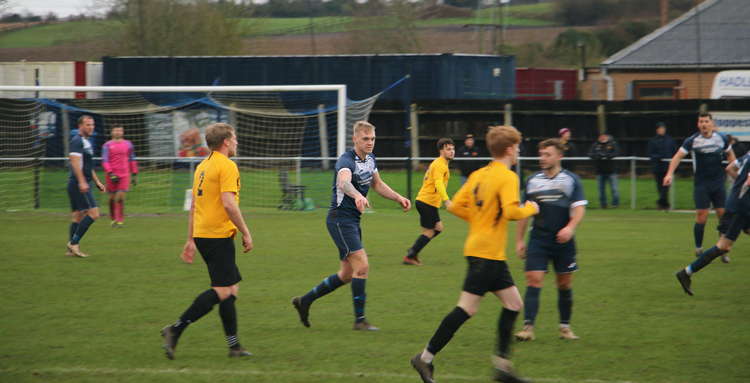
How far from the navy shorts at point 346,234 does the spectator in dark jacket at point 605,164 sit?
39.5ft

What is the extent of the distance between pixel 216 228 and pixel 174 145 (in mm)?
16497

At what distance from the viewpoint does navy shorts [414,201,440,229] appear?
35.8 ft

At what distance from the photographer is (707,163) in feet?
35.7

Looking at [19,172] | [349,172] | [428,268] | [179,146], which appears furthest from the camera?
[179,146]

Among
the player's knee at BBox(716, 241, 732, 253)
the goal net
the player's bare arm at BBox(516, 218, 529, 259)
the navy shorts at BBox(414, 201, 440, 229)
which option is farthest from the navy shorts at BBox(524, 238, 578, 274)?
the goal net

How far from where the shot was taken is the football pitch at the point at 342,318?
5941 mm

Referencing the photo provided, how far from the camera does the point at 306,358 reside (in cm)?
627

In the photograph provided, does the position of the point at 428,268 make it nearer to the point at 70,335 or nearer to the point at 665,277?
the point at 665,277

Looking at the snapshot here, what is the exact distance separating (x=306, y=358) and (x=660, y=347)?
289 cm

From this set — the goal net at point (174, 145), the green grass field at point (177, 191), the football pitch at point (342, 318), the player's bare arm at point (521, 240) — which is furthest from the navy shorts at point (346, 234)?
the green grass field at point (177, 191)

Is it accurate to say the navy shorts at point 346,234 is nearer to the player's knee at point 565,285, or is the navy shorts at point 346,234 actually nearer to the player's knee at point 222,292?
the player's knee at point 222,292

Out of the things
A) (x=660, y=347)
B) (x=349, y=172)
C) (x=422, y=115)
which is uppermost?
(x=422, y=115)

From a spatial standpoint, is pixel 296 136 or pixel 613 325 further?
pixel 296 136

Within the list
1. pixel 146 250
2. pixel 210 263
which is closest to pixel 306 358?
pixel 210 263
